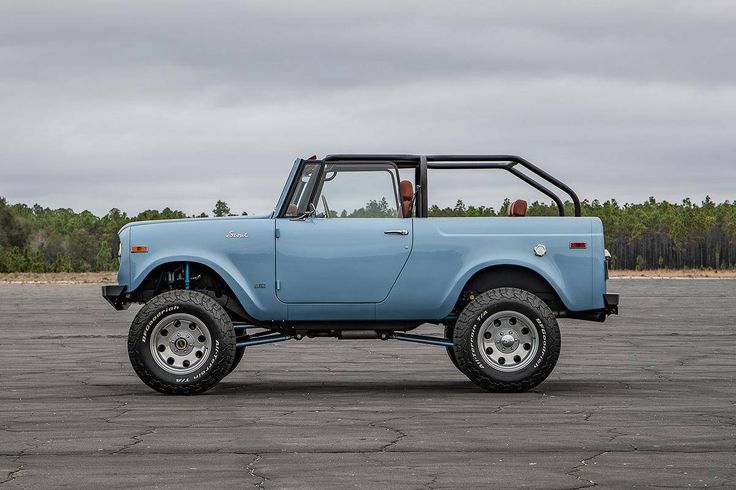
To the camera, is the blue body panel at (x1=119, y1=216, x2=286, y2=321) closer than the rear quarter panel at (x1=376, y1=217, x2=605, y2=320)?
Yes

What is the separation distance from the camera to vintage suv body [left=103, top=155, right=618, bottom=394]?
507 inches

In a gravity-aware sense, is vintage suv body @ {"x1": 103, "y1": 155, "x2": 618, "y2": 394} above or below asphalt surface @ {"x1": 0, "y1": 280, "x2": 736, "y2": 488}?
above

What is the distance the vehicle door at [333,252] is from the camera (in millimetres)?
13094

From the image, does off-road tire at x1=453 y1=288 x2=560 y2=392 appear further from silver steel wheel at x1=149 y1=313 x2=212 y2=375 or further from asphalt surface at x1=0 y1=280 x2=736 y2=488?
silver steel wheel at x1=149 y1=313 x2=212 y2=375

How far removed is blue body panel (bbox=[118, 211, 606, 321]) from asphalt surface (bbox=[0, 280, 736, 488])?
930 mm

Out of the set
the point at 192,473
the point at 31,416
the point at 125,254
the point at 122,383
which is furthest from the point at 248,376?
the point at 192,473

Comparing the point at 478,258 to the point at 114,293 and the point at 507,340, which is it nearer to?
the point at 507,340

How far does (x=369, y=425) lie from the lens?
1052 centimetres

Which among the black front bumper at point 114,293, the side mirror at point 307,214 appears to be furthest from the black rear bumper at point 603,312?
the black front bumper at point 114,293

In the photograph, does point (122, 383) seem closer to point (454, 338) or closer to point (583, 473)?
point (454, 338)

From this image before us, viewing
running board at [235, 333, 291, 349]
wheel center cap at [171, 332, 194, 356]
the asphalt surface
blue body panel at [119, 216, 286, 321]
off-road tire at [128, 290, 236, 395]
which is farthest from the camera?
running board at [235, 333, 291, 349]

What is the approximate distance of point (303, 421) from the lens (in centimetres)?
1077

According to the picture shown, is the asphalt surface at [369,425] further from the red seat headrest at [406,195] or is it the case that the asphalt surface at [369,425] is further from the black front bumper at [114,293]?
the red seat headrest at [406,195]

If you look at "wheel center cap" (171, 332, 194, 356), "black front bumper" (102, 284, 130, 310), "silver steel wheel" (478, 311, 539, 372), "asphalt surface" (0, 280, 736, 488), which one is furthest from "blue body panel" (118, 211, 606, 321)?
"asphalt surface" (0, 280, 736, 488)
